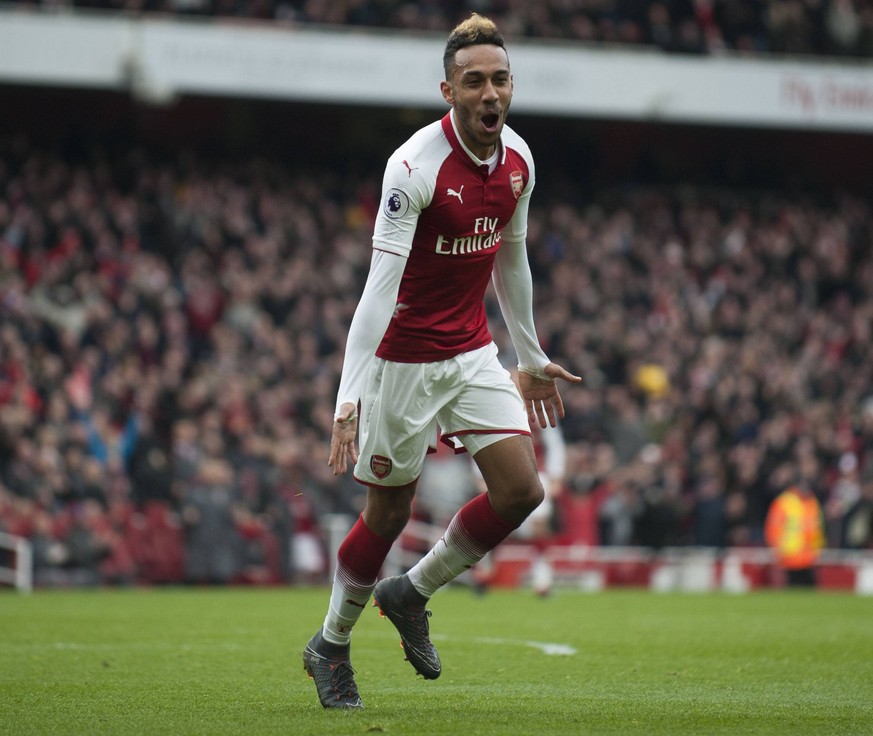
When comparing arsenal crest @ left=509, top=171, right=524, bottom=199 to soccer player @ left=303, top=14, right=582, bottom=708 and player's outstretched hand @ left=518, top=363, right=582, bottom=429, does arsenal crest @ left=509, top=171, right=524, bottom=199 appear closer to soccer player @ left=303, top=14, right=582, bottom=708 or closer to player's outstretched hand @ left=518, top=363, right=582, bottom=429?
soccer player @ left=303, top=14, right=582, bottom=708

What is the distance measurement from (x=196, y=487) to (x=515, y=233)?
11715mm

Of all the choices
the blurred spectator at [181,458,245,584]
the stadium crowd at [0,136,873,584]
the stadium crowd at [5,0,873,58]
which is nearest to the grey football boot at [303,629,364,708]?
the stadium crowd at [0,136,873,584]

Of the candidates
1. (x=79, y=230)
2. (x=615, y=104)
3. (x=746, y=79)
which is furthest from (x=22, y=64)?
(x=746, y=79)

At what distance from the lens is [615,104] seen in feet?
81.4

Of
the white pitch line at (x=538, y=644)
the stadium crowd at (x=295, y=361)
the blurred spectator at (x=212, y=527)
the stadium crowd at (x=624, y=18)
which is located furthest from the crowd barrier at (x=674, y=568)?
the stadium crowd at (x=624, y=18)

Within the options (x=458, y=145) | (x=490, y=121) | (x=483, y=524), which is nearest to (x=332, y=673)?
(x=483, y=524)

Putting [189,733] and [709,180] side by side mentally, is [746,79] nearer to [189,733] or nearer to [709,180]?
[709,180]

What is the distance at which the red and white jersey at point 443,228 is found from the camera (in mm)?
5684

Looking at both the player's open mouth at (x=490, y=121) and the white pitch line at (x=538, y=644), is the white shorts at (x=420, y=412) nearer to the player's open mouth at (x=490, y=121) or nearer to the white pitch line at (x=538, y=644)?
the player's open mouth at (x=490, y=121)

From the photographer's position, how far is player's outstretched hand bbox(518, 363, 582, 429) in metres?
6.43

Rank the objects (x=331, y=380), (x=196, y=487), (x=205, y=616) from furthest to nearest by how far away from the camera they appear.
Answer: (x=331, y=380) < (x=196, y=487) < (x=205, y=616)

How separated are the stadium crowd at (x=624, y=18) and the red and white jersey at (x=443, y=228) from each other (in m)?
17.5

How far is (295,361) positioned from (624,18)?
31.3ft

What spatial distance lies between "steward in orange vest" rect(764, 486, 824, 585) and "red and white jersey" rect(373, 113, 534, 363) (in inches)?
560
